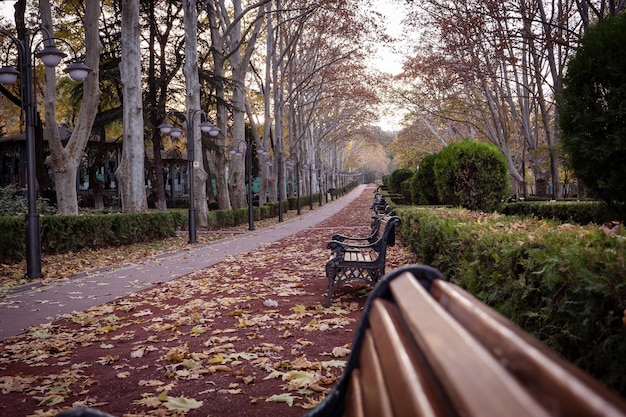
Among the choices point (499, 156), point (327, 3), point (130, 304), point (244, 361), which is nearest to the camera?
point (244, 361)

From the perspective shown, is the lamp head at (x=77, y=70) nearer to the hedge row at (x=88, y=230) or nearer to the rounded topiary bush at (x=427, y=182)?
the hedge row at (x=88, y=230)

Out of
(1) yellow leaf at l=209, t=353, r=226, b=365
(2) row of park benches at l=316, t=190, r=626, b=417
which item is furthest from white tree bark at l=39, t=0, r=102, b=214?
(2) row of park benches at l=316, t=190, r=626, b=417

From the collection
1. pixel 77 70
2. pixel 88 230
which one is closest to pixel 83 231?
pixel 88 230

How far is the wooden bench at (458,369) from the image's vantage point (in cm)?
64

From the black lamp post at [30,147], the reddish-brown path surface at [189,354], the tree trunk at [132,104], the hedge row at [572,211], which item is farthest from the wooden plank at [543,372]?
the tree trunk at [132,104]

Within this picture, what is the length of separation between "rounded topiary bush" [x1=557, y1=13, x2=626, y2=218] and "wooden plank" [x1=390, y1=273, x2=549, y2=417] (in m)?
5.23

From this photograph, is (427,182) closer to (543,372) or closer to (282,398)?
(282,398)

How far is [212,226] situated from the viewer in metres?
20.1

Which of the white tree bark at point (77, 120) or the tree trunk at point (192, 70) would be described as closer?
the white tree bark at point (77, 120)

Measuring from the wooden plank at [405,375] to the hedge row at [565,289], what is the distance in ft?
4.14

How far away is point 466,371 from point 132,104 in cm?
1636

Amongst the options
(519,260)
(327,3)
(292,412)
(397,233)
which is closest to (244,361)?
(292,412)

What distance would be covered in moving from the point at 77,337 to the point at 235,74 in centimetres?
1900

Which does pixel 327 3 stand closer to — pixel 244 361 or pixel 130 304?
pixel 130 304
